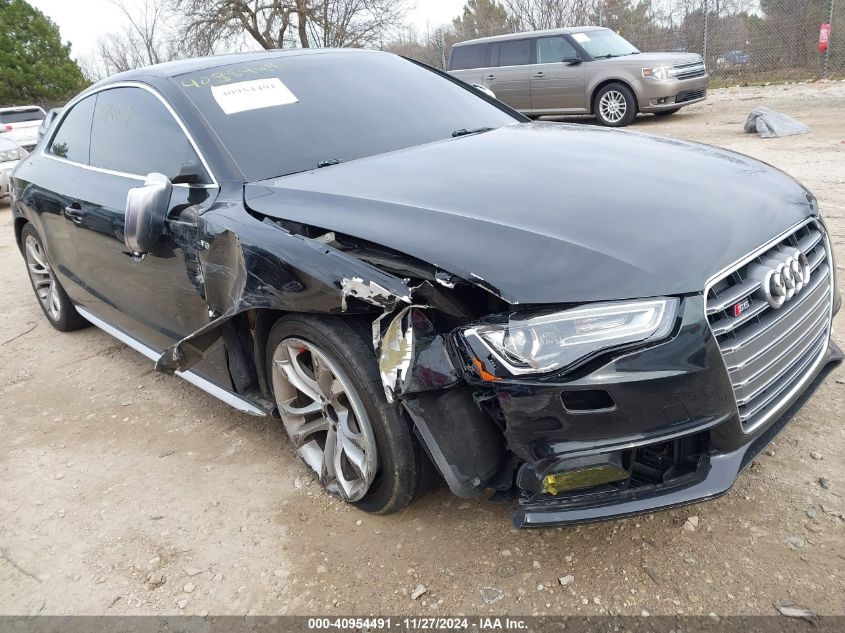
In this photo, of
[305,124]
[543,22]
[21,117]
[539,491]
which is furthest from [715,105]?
[21,117]

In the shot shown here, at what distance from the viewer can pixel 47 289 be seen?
4848 millimetres

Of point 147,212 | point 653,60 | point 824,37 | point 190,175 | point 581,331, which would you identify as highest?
point 824,37

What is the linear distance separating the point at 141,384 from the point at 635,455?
2.90 m

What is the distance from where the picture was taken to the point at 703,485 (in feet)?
6.13

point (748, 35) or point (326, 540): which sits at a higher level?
point (748, 35)

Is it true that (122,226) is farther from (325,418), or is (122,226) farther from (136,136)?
(325,418)

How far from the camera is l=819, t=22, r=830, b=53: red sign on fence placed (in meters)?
14.2

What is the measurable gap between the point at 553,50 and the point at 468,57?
192cm

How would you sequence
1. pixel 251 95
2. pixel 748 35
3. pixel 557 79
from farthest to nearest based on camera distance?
1. pixel 748 35
2. pixel 557 79
3. pixel 251 95

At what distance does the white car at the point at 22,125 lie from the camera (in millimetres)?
13578

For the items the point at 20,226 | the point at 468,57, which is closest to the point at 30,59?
the point at 468,57

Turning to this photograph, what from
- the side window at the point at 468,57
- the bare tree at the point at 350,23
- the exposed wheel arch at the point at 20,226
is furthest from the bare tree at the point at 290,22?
the exposed wheel arch at the point at 20,226

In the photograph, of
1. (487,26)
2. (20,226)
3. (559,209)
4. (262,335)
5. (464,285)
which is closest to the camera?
(464,285)

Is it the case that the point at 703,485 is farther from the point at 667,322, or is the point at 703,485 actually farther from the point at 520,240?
the point at 520,240
